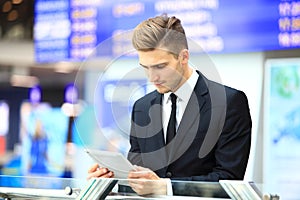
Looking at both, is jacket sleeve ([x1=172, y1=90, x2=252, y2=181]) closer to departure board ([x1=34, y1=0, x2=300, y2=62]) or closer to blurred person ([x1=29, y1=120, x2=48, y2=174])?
departure board ([x1=34, y1=0, x2=300, y2=62])

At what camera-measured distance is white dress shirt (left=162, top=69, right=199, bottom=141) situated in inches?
70.7

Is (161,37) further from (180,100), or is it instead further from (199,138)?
(199,138)

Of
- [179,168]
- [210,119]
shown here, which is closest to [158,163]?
[179,168]

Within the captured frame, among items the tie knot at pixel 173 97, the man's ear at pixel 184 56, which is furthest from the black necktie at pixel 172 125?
the man's ear at pixel 184 56

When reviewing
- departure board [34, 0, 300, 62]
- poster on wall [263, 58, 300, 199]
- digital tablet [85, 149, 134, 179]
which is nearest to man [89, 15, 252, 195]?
poster on wall [263, 58, 300, 199]

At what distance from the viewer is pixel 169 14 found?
7.38 ft

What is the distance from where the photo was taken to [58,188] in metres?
0.94

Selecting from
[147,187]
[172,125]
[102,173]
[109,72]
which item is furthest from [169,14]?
[147,187]

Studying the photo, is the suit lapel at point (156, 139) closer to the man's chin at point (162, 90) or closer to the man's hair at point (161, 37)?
the man's chin at point (162, 90)

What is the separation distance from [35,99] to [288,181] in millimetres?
1226

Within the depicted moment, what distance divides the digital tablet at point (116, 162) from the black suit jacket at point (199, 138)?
0.65 m

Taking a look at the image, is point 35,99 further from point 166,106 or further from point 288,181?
point 288,181

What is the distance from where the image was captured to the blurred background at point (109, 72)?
2051 mm

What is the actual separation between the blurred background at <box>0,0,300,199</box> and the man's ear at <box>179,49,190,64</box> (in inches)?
1.7
